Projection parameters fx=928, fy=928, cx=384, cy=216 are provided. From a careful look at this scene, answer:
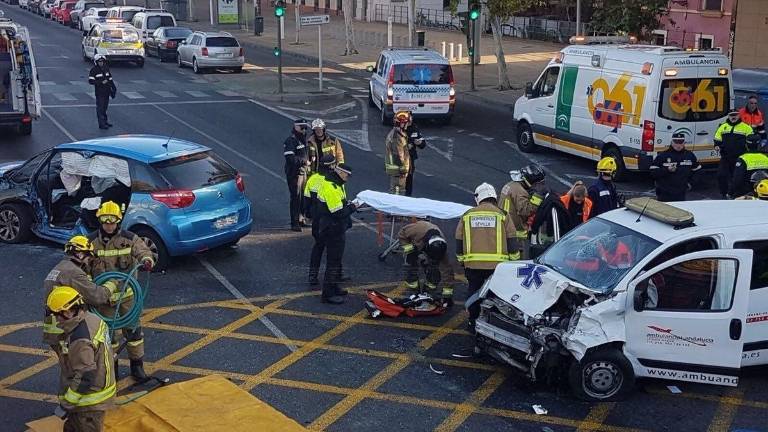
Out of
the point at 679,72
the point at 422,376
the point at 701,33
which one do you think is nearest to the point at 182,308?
the point at 422,376

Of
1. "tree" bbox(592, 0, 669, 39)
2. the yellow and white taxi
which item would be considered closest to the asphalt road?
"tree" bbox(592, 0, 669, 39)

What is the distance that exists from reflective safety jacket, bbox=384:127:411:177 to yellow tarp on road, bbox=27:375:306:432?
6.57 m

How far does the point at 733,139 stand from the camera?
15500 millimetres

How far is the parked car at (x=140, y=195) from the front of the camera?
11.8 metres

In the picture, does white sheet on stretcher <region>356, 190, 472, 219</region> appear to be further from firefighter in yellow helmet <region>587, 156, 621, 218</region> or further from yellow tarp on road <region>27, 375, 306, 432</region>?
yellow tarp on road <region>27, 375, 306, 432</region>

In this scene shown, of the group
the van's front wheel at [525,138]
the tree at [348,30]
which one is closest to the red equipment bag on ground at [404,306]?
the van's front wheel at [525,138]

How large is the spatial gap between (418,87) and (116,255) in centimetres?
1582

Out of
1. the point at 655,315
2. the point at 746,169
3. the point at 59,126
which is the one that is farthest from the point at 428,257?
the point at 59,126

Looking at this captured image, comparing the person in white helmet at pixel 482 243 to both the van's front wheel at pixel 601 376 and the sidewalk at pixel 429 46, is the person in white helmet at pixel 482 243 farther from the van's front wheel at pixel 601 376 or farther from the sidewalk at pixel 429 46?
the sidewalk at pixel 429 46

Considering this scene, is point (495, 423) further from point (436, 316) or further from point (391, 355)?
point (436, 316)

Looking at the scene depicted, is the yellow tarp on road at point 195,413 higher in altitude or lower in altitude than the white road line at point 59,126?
lower

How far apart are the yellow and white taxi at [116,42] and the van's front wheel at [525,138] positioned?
2016 centimetres

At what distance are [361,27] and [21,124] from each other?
3749cm

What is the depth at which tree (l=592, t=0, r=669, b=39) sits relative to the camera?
91.9 ft
